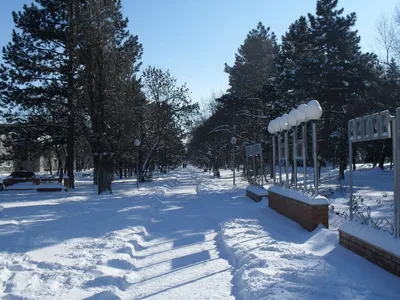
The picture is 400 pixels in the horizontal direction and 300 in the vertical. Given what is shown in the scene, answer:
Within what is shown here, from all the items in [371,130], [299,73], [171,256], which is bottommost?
[171,256]

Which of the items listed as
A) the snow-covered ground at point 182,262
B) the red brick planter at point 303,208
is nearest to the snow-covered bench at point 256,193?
the red brick planter at point 303,208

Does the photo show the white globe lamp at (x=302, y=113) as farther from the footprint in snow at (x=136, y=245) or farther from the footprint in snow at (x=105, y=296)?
the footprint in snow at (x=105, y=296)

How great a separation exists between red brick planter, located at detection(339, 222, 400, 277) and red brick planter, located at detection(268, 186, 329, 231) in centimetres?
171

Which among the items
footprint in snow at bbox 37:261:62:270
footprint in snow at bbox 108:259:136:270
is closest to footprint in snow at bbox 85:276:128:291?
footprint in snow at bbox 108:259:136:270

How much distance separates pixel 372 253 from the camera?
614cm

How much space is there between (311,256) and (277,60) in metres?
23.0

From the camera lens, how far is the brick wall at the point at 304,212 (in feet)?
30.0

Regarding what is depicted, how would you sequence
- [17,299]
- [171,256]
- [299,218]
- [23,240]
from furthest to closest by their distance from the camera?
[299,218], [23,240], [171,256], [17,299]

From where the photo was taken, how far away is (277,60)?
92.5 feet

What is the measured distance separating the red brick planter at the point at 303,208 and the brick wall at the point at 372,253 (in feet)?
5.62

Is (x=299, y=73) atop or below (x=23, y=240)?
atop

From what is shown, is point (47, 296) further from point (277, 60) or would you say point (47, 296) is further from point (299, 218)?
point (277, 60)

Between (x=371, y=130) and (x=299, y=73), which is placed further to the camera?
(x=299, y=73)

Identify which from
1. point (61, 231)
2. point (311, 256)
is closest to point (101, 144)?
point (61, 231)
